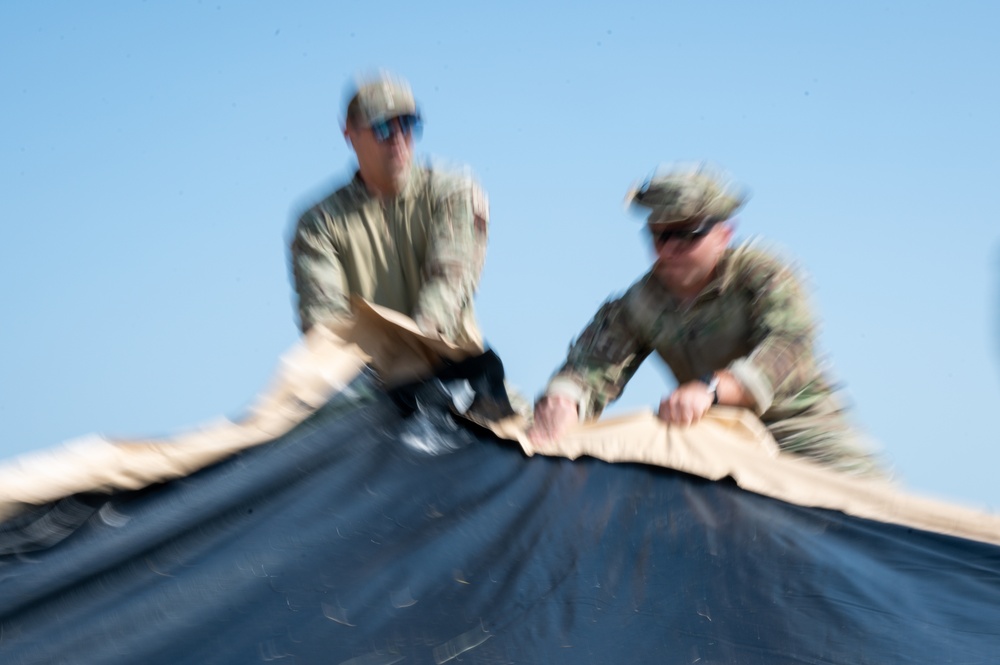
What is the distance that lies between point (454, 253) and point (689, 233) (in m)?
0.79

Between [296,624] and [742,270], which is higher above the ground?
[742,270]

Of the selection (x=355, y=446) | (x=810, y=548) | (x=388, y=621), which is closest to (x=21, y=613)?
(x=388, y=621)

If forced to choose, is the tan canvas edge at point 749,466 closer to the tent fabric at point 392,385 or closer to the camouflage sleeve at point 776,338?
the tent fabric at point 392,385

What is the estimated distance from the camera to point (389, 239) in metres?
3.98

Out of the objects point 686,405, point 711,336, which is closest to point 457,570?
point 686,405

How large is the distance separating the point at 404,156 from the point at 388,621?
202 cm

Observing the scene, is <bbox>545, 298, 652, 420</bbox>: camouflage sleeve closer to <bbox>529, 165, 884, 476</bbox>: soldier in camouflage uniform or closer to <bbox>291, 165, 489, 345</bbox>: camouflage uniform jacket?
<bbox>529, 165, 884, 476</bbox>: soldier in camouflage uniform

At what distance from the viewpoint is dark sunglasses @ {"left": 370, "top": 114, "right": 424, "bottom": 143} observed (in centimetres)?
384

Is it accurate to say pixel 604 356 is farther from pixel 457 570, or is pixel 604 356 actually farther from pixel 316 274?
pixel 457 570

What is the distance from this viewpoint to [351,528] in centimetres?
248

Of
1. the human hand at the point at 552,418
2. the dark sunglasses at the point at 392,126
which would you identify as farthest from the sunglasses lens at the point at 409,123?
the human hand at the point at 552,418

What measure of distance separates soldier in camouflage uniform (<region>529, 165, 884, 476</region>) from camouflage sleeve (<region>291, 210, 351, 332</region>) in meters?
0.73

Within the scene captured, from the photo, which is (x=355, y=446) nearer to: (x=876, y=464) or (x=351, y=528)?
(x=351, y=528)

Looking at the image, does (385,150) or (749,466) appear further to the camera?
(385,150)
